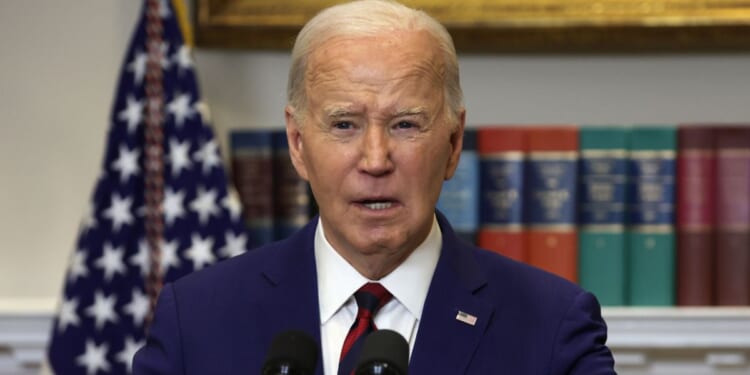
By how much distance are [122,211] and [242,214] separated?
13.7 inches

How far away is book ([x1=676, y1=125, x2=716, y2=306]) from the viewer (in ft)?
12.3

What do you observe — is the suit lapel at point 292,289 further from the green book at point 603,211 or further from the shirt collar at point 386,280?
the green book at point 603,211

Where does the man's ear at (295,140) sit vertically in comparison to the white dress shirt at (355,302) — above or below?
above

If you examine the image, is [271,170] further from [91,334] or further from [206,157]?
[91,334]

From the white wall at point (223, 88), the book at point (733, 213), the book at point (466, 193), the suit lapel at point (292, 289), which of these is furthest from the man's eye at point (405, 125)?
the white wall at point (223, 88)

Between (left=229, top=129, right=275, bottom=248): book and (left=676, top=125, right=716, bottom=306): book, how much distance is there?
1.19 metres

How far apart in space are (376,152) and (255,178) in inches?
70.7

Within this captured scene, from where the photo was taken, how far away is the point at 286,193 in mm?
3836

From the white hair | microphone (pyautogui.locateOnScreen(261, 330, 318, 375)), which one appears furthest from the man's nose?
microphone (pyautogui.locateOnScreen(261, 330, 318, 375))

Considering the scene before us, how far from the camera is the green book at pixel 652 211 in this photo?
3.75m

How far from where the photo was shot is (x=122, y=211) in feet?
12.5

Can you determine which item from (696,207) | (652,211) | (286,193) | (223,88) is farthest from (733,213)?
(223,88)

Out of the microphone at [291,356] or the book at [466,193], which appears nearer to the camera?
the microphone at [291,356]

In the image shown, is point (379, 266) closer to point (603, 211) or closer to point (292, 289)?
point (292, 289)
